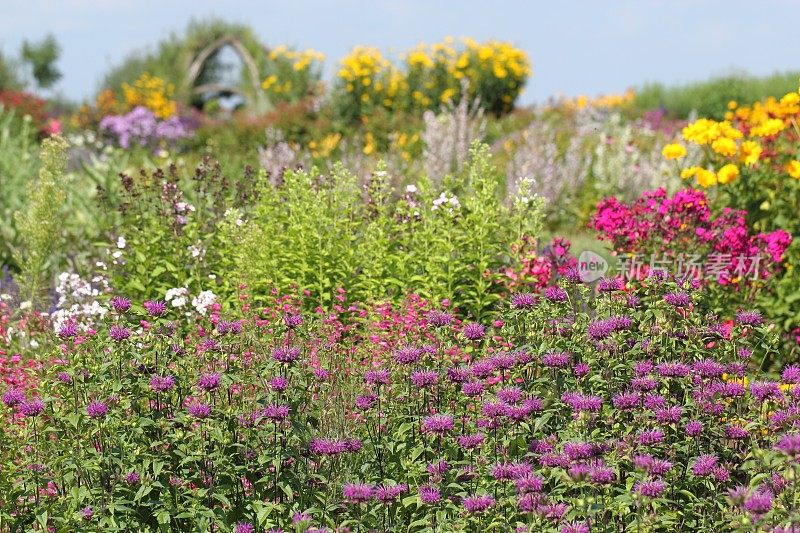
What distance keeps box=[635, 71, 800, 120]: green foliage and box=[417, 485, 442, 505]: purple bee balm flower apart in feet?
80.7

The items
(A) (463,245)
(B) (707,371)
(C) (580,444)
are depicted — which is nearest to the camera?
(C) (580,444)

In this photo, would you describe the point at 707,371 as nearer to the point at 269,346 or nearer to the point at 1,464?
the point at 269,346

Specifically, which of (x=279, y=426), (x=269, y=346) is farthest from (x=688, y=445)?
(x=269, y=346)

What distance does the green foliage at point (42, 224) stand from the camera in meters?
7.70

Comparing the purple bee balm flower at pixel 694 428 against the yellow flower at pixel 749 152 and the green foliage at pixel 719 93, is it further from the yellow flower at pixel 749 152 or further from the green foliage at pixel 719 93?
the green foliage at pixel 719 93

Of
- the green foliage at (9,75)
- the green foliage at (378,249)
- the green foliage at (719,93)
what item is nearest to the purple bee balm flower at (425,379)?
the green foliage at (378,249)

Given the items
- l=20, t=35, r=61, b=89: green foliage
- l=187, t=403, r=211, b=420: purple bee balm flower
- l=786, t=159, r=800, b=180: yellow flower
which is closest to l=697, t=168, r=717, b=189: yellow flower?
l=786, t=159, r=800, b=180: yellow flower

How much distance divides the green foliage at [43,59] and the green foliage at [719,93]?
26.6m

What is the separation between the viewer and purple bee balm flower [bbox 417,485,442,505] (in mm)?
3488

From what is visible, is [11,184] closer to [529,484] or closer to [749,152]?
[749,152]

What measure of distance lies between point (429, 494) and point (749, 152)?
5.71 metres

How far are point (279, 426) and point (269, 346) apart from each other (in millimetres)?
1294

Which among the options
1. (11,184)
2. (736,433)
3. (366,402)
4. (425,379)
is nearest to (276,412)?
(366,402)

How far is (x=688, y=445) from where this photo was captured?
162 inches
